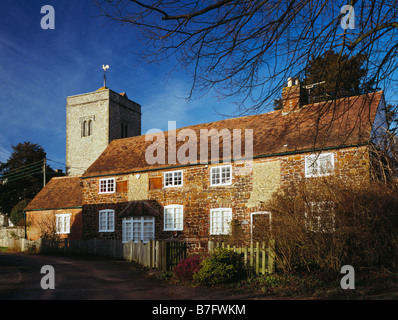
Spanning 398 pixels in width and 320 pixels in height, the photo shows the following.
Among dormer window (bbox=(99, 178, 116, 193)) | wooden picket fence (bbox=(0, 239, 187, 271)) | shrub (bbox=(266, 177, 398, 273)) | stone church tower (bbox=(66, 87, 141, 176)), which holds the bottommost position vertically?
wooden picket fence (bbox=(0, 239, 187, 271))

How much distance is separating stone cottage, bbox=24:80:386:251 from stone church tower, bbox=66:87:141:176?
2142 centimetres

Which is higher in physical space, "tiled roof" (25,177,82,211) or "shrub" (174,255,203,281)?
"tiled roof" (25,177,82,211)

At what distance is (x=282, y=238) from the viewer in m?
10.9

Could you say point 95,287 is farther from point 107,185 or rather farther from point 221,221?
point 107,185

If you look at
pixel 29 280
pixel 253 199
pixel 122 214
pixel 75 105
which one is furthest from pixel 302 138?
pixel 75 105

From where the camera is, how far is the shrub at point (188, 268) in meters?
11.6

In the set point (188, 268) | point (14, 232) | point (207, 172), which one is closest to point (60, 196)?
point (14, 232)

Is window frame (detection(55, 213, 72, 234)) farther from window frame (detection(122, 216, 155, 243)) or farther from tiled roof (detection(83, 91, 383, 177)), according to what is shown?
window frame (detection(122, 216, 155, 243))

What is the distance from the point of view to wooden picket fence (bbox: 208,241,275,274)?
11.4 m

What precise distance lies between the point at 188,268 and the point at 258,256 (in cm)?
229

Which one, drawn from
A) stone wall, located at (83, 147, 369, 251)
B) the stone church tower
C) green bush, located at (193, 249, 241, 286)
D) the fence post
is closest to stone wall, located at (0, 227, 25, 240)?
stone wall, located at (83, 147, 369, 251)

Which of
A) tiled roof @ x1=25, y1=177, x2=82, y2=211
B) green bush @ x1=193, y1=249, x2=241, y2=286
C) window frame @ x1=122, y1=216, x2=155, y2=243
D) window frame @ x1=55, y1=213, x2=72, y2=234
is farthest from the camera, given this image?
tiled roof @ x1=25, y1=177, x2=82, y2=211

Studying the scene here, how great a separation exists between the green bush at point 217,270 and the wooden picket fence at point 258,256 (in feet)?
1.47

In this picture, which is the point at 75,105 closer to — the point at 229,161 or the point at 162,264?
the point at 229,161
